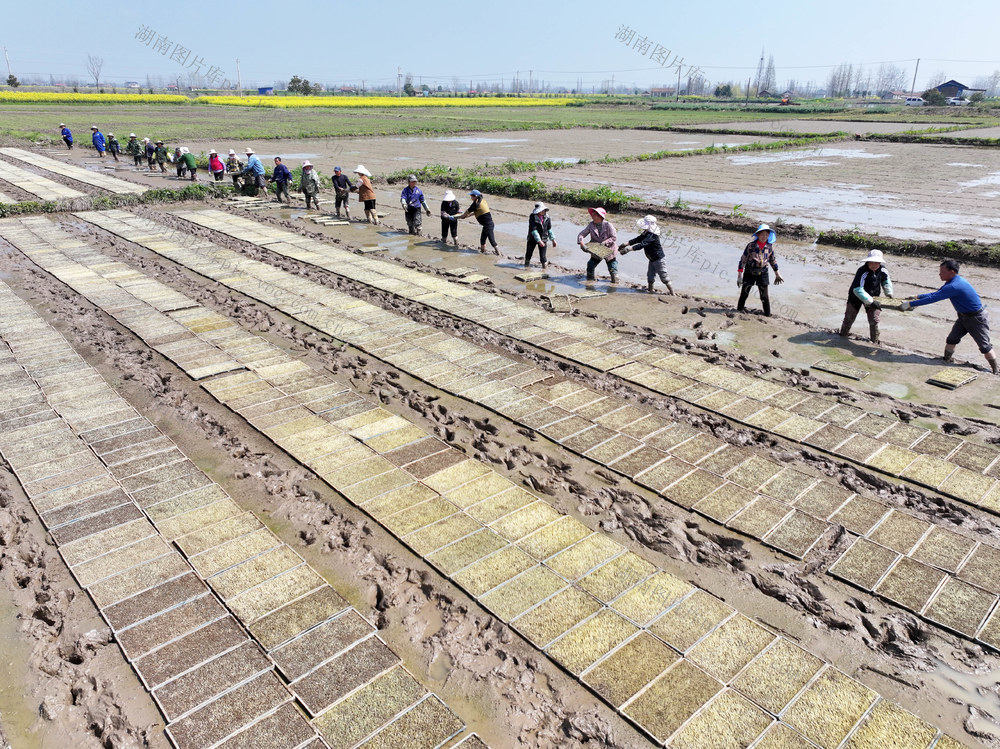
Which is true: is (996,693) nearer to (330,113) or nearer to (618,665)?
(618,665)

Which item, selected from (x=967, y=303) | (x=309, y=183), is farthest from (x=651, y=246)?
(x=309, y=183)

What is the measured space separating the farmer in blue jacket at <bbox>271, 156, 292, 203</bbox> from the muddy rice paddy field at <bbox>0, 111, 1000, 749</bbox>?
8718 millimetres

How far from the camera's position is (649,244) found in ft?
34.7

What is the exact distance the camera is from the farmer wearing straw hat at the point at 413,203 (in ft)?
47.1

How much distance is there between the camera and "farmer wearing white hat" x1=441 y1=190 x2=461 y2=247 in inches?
534

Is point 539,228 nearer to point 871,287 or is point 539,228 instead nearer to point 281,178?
point 871,287

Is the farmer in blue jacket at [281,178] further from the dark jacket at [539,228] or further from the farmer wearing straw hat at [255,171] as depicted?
the dark jacket at [539,228]

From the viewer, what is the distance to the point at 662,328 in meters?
9.45

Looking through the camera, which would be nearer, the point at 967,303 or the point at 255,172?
the point at 967,303

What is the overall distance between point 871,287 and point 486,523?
6.36 m

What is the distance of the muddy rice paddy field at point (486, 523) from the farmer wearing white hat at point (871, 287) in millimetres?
449

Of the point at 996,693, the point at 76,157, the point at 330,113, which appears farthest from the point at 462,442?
the point at 330,113

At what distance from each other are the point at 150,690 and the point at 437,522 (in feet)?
7.08

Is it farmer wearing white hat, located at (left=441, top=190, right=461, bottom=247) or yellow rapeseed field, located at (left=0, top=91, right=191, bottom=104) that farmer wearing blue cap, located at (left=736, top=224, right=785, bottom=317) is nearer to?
farmer wearing white hat, located at (left=441, top=190, right=461, bottom=247)
